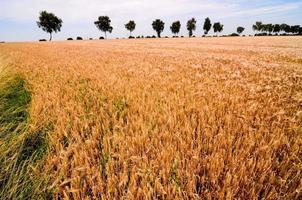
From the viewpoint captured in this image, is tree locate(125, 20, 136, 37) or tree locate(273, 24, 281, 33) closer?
tree locate(125, 20, 136, 37)

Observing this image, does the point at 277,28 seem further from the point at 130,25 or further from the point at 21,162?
the point at 21,162

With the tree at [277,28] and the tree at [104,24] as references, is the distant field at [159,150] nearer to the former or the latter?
the tree at [104,24]

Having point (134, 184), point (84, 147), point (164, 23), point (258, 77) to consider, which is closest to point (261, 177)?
point (134, 184)

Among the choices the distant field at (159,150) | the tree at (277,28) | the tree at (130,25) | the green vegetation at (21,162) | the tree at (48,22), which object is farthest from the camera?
the tree at (277,28)

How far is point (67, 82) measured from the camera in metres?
6.03

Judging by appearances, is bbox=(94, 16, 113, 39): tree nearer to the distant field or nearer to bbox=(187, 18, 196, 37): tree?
bbox=(187, 18, 196, 37): tree

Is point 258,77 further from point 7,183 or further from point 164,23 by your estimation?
point 164,23

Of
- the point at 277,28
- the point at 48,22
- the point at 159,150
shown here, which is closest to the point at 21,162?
the point at 159,150

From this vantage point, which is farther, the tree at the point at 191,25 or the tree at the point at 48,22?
the tree at the point at 191,25

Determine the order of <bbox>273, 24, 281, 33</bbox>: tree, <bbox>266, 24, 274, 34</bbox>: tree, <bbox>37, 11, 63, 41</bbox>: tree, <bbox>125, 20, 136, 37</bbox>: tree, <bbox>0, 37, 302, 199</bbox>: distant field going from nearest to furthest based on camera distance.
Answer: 1. <bbox>0, 37, 302, 199</bbox>: distant field
2. <bbox>37, 11, 63, 41</bbox>: tree
3. <bbox>125, 20, 136, 37</bbox>: tree
4. <bbox>266, 24, 274, 34</bbox>: tree
5. <bbox>273, 24, 281, 33</bbox>: tree

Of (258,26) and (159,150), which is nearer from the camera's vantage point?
(159,150)

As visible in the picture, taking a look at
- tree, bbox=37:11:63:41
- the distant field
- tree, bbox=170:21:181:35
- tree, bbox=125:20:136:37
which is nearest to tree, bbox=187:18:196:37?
tree, bbox=170:21:181:35


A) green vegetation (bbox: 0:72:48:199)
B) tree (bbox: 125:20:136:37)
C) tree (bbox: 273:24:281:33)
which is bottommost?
green vegetation (bbox: 0:72:48:199)

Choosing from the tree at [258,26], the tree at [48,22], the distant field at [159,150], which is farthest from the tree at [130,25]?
the distant field at [159,150]
